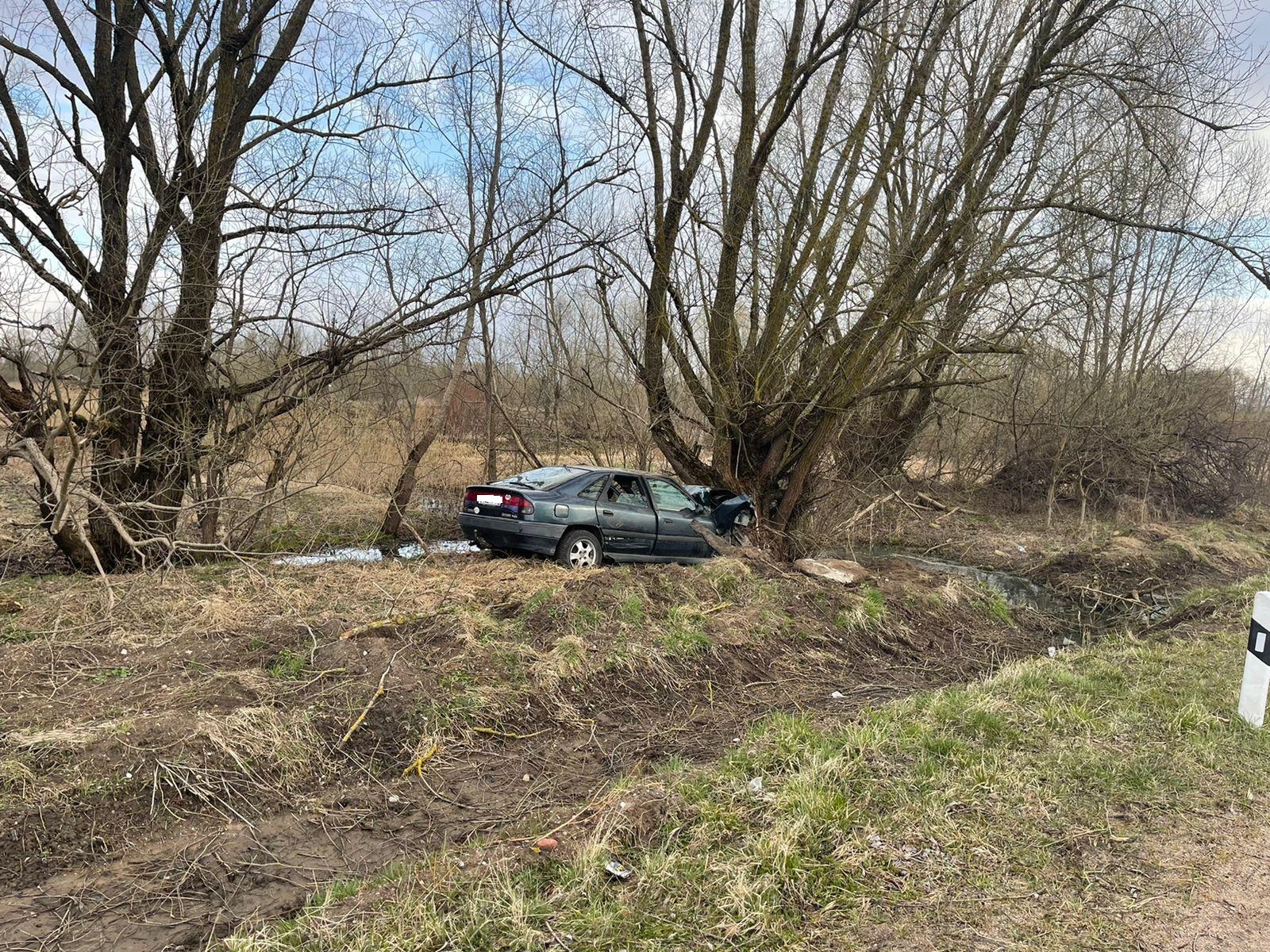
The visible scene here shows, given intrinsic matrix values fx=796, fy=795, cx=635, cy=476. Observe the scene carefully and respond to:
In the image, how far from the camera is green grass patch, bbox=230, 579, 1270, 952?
3000mm

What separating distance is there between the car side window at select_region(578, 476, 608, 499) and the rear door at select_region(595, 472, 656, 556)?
74 mm

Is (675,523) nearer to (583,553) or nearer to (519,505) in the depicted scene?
(583,553)

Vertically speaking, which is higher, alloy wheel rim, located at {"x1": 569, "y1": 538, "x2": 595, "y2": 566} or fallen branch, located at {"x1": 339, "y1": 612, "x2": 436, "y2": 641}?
alloy wheel rim, located at {"x1": 569, "y1": 538, "x2": 595, "y2": 566}

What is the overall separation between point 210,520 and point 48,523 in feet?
8.94

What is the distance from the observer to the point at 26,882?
141 inches

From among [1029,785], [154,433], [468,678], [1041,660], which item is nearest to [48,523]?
[154,433]

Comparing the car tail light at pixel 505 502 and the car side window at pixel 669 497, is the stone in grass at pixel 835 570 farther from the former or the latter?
the car tail light at pixel 505 502

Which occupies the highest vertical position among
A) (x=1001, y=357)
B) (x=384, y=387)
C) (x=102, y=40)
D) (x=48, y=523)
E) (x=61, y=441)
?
(x=102, y=40)

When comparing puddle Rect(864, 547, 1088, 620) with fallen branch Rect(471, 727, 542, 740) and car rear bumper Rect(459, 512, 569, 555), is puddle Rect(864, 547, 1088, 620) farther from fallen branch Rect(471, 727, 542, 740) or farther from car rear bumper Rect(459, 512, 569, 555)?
fallen branch Rect(471, 727, 542, 740)

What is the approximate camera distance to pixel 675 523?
11.3 meters

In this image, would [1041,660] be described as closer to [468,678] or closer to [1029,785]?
[1029,785]

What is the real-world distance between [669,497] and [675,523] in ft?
1.29

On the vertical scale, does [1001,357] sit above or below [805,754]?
above

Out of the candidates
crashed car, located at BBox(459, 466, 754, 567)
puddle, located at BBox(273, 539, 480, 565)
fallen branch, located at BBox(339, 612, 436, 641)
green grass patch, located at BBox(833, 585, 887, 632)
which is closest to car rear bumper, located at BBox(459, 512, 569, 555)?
crashed car, located at BBox(459, 466, 754, 567)
